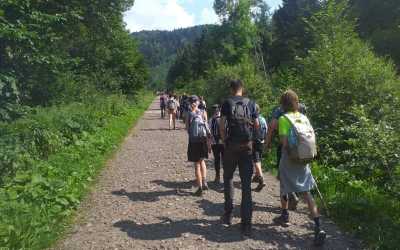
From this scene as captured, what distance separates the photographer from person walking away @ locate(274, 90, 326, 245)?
5832 millimetres

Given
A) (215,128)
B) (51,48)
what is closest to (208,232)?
(215,128)

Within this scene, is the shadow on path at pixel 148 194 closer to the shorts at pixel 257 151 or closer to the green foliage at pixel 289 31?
the shorts at pixel 257 151

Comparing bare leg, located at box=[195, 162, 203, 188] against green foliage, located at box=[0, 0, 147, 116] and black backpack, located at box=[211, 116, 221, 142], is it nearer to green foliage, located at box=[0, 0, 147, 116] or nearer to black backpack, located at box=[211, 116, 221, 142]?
black backpack, located at box=[211, 116, 221, 142]

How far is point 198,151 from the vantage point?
884 cm

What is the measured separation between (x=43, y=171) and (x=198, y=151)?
3.05 m

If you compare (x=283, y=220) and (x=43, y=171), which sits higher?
(x=43, y=171)

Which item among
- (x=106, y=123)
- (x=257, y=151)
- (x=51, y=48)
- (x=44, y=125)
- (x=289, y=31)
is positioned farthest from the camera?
(x=289, y=31)

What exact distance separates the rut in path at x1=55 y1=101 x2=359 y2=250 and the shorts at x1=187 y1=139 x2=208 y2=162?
717 millimetres

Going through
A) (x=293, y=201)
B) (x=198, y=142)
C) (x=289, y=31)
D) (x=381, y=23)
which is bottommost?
(x=293, y=201)

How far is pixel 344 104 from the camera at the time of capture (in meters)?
12.3

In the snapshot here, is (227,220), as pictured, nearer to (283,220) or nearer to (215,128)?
(283,220)

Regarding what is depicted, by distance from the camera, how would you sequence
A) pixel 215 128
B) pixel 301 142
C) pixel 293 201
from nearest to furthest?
pixel 301 142 → pixel 293 201 → pixel 215 128

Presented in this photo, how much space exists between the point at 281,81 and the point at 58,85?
34.1ft

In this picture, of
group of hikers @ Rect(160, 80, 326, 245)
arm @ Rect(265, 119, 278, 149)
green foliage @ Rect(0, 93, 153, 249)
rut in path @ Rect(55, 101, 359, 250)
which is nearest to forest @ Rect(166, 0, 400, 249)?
rut in path @ Rect(55, 101, 359, 250)
